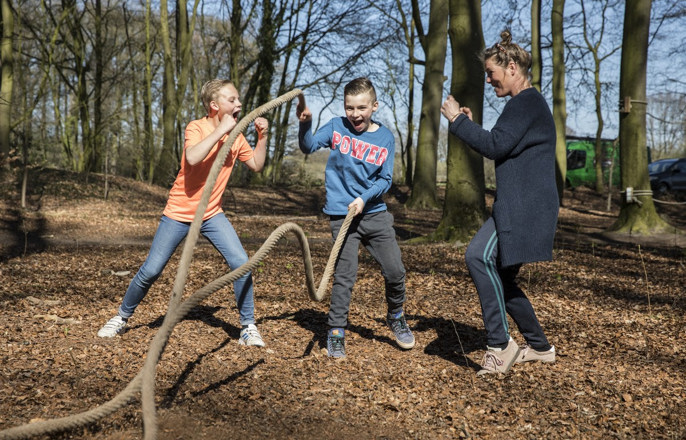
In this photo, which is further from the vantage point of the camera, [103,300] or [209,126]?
[103,300]

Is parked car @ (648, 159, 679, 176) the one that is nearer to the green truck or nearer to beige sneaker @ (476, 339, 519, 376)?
the green truck

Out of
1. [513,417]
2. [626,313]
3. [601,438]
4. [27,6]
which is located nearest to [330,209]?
[513,417]

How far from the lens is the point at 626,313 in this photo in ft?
17.3

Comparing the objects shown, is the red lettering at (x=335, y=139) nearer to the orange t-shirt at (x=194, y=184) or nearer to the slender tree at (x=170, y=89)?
the orange t-shirt at (x=194, y=184)

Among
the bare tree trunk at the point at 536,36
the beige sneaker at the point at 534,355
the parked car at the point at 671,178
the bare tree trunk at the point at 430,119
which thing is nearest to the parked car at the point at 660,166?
the parked car at the point at 671,178

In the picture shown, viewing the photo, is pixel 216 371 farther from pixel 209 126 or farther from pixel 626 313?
pixel 626 313

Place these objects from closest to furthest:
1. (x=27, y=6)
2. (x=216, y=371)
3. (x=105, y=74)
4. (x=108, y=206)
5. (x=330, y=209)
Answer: (x=216, y=371), (x=330, y=209), (x=108, y=206), (x=27, y=6), (x=105, y=74)

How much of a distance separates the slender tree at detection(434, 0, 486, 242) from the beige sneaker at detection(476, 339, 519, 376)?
4801 mm

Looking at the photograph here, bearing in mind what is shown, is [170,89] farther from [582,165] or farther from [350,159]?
[582,165]

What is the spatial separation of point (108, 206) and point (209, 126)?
34.7ft

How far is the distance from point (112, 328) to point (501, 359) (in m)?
2.54

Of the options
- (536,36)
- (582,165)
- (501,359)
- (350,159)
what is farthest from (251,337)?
(582,165)

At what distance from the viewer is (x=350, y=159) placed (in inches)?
149

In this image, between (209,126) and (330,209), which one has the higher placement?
(209,126)
